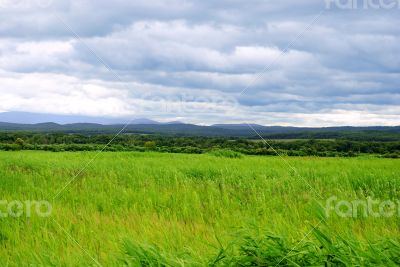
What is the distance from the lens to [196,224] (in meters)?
6.34

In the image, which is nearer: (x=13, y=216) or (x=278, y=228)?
(x=278, y=228)

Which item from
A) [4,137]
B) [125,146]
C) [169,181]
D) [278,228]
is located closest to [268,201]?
[278,228]

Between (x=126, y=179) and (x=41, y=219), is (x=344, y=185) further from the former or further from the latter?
(x=41, y=219)

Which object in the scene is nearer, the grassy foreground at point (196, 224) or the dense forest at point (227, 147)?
the grassy foreground at point (196, 224)

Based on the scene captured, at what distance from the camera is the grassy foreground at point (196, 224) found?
4.06 m

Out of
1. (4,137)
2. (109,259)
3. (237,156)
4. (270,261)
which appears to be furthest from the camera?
(4,137)

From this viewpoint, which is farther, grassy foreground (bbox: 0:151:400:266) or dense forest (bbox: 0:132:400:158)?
dense forest (bbox: 0:132:400:158)

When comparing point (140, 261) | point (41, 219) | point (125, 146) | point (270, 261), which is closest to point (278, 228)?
point (270, 261)

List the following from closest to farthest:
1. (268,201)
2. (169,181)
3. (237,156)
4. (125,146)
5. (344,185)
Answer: (268,201)
(344,185)
(169,181)
(237,156)
(125,146)

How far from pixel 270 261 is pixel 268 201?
425cm

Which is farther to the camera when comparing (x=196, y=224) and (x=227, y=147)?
(x=227, y=147)

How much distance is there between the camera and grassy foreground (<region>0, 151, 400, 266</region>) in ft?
13.3

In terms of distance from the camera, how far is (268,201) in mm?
8203

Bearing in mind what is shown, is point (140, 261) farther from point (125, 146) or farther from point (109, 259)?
point (125, 146)
